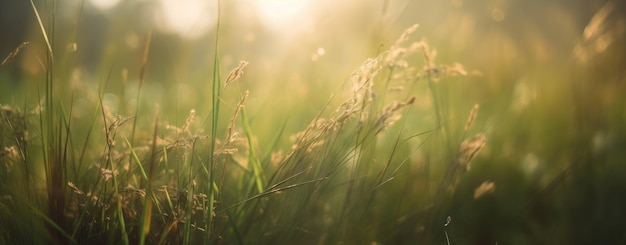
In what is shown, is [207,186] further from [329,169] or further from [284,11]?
[284,11]

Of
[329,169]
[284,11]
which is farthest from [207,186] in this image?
[284,11]

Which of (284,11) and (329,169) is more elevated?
(284,11)

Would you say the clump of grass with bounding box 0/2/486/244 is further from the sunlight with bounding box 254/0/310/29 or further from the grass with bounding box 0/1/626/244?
the sunlight with bounding box 254/0/310/29

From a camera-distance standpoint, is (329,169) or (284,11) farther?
(284,11)

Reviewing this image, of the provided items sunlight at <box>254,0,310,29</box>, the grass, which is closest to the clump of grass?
the grass

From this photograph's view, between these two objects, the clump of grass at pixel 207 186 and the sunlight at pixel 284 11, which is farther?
the sunlight at pixel 284 11

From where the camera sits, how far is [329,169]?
3.62ft

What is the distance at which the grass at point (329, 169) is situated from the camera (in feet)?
3.19

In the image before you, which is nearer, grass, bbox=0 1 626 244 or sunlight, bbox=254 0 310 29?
grass, bbox=0 1 626 244

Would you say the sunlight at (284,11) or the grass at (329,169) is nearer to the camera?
the grass at (329,169)

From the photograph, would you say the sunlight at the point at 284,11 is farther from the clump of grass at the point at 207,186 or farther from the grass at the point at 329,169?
the clump of grass at the point at 207,186

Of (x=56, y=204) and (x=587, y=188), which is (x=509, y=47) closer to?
(x=587, y=188)

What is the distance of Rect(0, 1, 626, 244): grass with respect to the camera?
97cm

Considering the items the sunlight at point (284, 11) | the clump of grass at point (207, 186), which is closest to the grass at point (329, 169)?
the clump of grass at point (207, 186)
